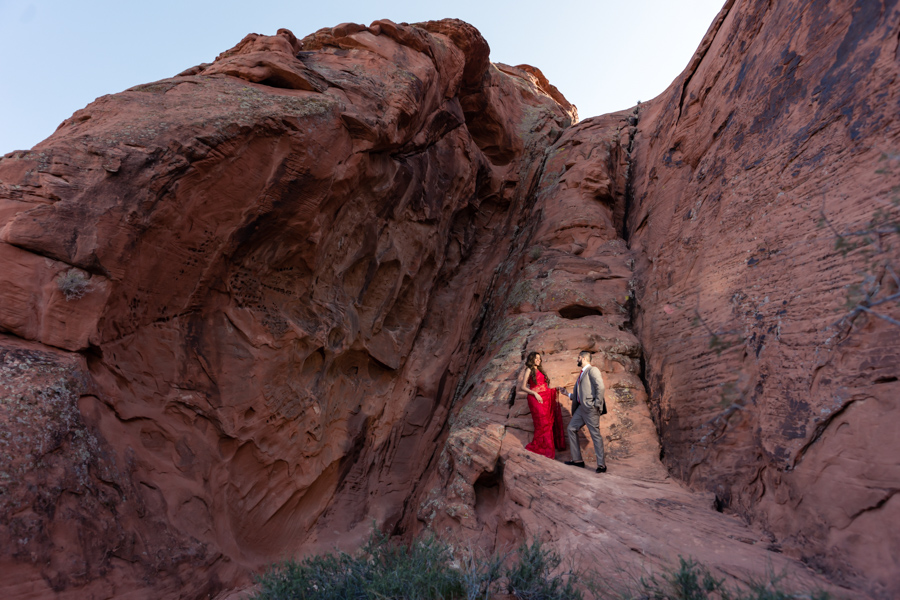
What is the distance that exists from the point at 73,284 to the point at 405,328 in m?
6.46

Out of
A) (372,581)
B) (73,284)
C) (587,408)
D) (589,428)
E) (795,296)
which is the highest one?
(795,296)

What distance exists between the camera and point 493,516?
7.22m

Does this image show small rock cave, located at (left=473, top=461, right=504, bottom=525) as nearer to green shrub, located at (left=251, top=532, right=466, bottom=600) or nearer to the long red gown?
the long red gown

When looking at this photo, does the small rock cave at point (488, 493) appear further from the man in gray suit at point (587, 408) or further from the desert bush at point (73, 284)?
the desert bush at point (73, 284)

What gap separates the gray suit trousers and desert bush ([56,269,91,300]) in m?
6.82

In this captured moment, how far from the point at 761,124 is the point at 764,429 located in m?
Answer: 4.47

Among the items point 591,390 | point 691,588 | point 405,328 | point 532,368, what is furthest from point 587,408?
→ point 405,328

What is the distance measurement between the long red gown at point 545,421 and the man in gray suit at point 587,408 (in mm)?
341

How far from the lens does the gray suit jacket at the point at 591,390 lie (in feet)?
24.2

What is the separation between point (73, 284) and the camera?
5.95 m

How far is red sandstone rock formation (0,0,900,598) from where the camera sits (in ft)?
17.1

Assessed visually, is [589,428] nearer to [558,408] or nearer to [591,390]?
[591,390]

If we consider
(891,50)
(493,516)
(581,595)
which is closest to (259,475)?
(493,516)

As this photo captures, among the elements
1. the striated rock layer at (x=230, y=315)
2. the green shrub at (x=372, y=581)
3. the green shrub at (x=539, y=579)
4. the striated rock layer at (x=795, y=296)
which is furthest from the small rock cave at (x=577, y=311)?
the green shrub at (x=372, y=581)
